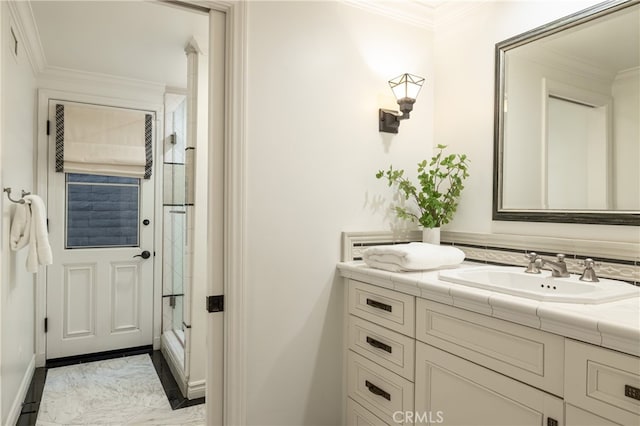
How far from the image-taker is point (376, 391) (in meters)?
1.73

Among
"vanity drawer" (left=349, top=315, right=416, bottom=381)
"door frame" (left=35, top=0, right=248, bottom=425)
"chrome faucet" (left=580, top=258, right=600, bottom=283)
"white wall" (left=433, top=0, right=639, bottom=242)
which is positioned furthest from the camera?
"white wall" (left=433, top=0, right=639, bottom=242)

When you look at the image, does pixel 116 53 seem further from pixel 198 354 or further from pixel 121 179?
pixel 198 354

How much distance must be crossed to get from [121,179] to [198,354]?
5.70 feet

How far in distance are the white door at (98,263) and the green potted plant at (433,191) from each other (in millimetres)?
2397

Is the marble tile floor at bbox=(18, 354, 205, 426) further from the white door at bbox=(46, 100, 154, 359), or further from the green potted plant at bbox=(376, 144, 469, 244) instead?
the green potted plant at bbox=(376, 144, 469, 244)

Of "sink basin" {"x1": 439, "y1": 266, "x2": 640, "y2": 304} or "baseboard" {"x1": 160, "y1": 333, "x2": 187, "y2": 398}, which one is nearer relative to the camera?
"sink basin" {"x1": 439, "y1": 266, "x2": 640, "y2": 304}

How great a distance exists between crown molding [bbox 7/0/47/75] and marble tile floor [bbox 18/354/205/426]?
88.2 inches

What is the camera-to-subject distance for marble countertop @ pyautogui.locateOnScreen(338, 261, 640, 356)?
970mm

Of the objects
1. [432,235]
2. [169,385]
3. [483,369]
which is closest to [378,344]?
[483,369]

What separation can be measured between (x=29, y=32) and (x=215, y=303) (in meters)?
2.09

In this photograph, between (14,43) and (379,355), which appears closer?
(379,355)

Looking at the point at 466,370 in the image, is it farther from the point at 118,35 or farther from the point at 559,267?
the point at 118,35

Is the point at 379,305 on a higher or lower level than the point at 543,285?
lower

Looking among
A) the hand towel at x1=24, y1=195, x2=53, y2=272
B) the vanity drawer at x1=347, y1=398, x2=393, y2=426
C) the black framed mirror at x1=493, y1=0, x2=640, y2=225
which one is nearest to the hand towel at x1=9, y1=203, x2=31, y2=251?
the hand towel at x1=24, y1=195, x2=53, y2=272
